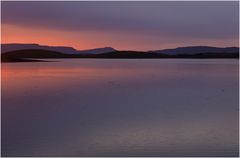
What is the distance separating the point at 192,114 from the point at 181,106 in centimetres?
104

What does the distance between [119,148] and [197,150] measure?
1142mm

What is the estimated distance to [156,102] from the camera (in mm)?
8797

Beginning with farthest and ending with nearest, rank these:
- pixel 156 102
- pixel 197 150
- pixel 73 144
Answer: pixel 156 102, pixel 73 144, pixel 197 150

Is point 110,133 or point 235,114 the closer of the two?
point 110,133

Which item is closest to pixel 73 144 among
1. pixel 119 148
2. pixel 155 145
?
A: pixel 119 148

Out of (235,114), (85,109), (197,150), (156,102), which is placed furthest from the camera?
(156,102)

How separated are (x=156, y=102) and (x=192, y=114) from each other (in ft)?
5.84

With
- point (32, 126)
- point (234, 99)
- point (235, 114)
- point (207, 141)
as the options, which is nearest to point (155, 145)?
point (207, 141)

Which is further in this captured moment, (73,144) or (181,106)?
(181,106)

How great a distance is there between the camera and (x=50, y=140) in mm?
5234

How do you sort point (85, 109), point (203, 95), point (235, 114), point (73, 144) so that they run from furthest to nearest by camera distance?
1. point (203, 95)
2. point (85, 109)
3. point (235, 114)
4. point (73, 144)

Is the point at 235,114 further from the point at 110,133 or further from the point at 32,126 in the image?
the point at 32,126

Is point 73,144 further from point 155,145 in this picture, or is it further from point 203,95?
point 203,95

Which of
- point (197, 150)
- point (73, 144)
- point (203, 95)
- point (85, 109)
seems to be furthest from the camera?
point (203, 95)
